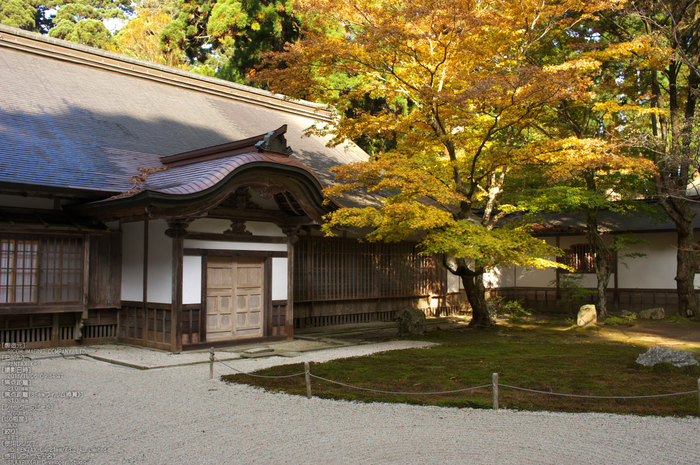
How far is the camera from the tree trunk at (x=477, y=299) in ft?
42.8

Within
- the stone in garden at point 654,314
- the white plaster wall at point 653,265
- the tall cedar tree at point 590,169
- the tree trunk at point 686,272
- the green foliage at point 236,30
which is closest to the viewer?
the tall cedar tree at point 590,169

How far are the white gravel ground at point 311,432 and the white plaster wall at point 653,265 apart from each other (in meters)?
14.0

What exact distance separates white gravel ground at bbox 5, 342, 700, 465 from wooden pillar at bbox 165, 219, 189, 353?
2798 mm

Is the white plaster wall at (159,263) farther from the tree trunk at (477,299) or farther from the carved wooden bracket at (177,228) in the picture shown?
the tree trunk at (477,299)

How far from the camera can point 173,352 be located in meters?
9.77

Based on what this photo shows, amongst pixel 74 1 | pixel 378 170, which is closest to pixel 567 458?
pixel 378 170

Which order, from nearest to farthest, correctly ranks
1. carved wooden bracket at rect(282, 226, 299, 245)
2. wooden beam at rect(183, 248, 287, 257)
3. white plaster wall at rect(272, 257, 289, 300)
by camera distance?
1. wooden beam at rect(183, 248, 287, 257)
2. white plaster wall at rect(272, 257, 289, 300)
3. carved wooden bracket at rect(282, 226, 299, 245)

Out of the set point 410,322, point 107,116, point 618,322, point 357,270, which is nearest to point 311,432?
point 410,322

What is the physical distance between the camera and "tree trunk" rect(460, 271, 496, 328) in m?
13.0

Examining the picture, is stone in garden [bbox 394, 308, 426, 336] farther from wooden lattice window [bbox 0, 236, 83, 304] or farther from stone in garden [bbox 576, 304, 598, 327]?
wooden lattice window [bbox 0, 236, 83, 304]

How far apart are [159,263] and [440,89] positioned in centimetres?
661

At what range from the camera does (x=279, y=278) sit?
1155 cm

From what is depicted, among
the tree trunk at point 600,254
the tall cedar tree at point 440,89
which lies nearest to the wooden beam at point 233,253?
the tall cedar tree at point 440,89

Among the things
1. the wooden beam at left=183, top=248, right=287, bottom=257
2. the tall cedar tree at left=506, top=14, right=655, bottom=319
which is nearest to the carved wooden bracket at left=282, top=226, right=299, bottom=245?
the wooden beam at left=183, top=248, right=287, bottom=257
